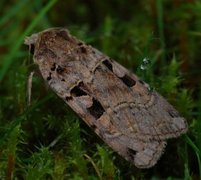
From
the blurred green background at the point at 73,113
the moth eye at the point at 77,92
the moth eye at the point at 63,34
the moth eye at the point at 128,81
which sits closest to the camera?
the blurred green background at the point at 73,113

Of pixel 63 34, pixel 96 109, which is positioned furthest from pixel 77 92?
pixel 63 34

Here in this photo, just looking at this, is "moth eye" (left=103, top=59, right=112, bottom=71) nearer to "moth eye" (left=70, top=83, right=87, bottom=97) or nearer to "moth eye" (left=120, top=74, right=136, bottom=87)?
"moth eye" (left=120, top=74, right=136, bottom=87)

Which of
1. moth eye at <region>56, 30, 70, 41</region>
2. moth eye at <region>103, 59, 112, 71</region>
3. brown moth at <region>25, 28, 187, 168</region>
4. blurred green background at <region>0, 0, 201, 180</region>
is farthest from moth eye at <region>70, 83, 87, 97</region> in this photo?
moth eye at <region>56, 30, 70, 41</region>

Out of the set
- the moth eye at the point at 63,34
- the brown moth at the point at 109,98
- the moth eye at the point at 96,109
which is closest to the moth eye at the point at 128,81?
the brown moth at the point at 109,98

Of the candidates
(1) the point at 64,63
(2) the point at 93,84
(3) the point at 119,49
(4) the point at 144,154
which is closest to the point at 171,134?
(4) the point at 144,154

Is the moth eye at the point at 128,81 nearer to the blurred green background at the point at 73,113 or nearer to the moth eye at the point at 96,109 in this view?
the blurred green background at the point at 73,113

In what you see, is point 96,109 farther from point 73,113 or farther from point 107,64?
point 107,64

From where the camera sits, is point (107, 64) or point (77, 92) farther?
point (107, 64)

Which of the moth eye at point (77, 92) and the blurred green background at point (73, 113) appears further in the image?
the moth eye at point (77, 92)
